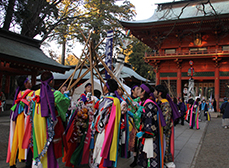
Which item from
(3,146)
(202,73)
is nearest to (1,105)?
(3,146)

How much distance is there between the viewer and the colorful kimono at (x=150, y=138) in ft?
10.9

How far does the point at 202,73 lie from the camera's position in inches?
693

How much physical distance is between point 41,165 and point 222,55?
56.9 feet

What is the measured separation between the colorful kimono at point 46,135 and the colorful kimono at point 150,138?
1.47m

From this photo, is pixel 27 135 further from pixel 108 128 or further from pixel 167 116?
pixel 167 116

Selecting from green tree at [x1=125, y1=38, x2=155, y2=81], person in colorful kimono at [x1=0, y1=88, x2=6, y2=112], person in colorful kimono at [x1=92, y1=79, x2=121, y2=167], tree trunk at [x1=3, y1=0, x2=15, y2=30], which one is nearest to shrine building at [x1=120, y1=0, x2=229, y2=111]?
green tree at [x1=125, y1=38, x2=155, y2=81]

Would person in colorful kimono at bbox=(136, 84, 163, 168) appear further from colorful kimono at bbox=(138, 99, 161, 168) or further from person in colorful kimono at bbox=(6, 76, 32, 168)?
person in colorful kimono at bbox=(6, 76, 32, 168)

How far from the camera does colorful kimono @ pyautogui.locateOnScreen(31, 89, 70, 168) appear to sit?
2.92 metres

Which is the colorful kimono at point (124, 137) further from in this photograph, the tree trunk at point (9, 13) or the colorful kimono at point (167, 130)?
the tree trunk at point (9, 13)

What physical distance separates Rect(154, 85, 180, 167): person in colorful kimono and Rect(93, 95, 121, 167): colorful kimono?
45.7 inches

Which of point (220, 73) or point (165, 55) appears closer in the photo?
point (220, 73)

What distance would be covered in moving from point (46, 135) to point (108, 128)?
1.02 meters

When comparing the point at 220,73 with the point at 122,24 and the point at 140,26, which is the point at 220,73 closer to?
the point at 140,26

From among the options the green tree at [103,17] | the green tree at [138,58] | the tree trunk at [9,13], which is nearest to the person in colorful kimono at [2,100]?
the tree trunk at [9,13]
